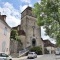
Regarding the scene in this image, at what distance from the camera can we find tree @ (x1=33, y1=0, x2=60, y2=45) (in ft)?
60.8

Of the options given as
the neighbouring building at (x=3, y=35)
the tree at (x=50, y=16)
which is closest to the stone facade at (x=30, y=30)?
the neighbouring building at (x=3, y=35)

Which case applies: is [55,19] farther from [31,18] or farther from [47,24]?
[31,18]

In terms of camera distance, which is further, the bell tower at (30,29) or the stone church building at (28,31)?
the bell tower at (30,29)

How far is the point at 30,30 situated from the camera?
70.2 meters

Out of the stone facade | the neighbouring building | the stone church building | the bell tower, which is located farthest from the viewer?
the bell tower

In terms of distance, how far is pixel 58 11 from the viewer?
58.0 ft

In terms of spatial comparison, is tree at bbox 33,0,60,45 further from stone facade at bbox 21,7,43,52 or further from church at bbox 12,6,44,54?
stone facade at bbox 21,7,43,52

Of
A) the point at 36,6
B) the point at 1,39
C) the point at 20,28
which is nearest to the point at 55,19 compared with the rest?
the point at 36,6

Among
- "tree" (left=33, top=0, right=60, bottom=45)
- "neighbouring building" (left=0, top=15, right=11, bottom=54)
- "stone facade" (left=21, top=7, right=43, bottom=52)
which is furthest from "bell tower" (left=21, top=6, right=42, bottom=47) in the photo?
"tree" (left=33, top=0, right=60, bottom=45)

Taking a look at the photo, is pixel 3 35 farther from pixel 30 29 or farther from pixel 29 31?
pixel 30 29

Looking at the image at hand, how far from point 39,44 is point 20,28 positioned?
365 inches

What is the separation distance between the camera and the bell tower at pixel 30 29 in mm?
69562

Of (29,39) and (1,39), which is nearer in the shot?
(1,39)

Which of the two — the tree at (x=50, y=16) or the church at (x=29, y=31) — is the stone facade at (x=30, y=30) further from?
the tree at (x=50, y=16)
